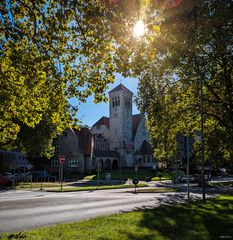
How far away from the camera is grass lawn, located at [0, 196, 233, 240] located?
25.1 feet

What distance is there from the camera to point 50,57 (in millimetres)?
9422

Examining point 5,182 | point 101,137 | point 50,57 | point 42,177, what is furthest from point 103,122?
point 50,57

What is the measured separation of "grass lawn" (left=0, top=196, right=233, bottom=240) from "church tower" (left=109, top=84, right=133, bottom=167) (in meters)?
70.9

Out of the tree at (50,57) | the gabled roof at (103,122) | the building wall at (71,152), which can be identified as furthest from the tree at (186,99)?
the gabled roof at (103,122)

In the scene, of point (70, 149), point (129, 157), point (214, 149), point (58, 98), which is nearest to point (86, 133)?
point (70, 149)

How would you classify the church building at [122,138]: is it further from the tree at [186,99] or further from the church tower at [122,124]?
the tree at [186,99]

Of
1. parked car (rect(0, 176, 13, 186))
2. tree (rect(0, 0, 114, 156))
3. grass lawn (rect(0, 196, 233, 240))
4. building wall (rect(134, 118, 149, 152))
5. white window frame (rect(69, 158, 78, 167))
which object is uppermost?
building wall (rect(134, 118, 149, 152))

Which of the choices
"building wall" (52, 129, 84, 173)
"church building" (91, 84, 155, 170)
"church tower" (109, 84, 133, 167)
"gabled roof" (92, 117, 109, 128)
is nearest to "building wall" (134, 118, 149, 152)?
"church building" (91, 84, 155, 170)

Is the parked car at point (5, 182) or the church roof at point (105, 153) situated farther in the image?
the church roof at point (105, 153)

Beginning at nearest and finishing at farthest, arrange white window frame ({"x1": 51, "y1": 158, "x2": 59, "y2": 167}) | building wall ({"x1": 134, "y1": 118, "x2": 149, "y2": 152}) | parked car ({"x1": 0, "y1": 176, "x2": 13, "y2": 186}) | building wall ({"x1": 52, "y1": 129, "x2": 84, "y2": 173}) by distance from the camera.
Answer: parked car ({"x1": 0, "y1": 176, "x2": 13, "y2": 186}) → white window frame ({"x1": 51, "y1": 158, "x2": 59, "y2": 167}) → building wall ({"x1": 52, "y1": 129, "x2": 84, "y2": 173}) → building wall ({"x1": 134, "y1": 118, "x2": 149, "y2": 152})

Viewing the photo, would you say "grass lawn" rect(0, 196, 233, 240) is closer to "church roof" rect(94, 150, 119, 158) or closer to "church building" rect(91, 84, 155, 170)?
"church roof" rect(94, 150, 119, 158)

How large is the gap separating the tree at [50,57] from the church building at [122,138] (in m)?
67.0

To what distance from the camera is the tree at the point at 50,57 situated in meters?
8.21

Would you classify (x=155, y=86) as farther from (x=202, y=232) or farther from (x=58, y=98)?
(x=202, y=232)
